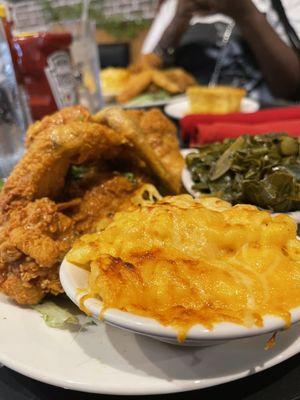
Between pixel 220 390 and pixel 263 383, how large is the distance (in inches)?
3.9

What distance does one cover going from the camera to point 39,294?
3.87 feet

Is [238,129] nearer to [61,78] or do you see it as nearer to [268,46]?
[61,78]

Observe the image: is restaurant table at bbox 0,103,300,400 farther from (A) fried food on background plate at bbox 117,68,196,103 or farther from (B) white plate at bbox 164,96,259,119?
(A) fried food on background plate at bbox 117,68,196,103

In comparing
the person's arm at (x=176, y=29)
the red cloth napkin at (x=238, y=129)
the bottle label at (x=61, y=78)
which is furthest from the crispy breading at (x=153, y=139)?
the person's arm at (x=176, y=29)

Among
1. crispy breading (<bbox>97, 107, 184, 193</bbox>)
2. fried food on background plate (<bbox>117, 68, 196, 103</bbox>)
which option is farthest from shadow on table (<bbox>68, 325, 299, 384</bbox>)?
fried food on background plate (<bbox>117, 68, 196, 103</bbox>)

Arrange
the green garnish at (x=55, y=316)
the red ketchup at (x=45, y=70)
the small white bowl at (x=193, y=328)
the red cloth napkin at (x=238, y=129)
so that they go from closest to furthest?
the small white bowl at (x=193, y=328) → the green garnish at (x=55, y=316) → the red cloth napkin at (x=238, y=129) → the red ketchup at (x=45, y=70)

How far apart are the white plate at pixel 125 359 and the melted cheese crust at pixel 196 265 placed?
0.16 metres

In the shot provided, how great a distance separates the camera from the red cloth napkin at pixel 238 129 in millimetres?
2082

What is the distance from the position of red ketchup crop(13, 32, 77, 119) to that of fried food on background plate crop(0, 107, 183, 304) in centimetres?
109

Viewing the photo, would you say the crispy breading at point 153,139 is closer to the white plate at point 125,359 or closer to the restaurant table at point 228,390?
the white plate at point 125,359

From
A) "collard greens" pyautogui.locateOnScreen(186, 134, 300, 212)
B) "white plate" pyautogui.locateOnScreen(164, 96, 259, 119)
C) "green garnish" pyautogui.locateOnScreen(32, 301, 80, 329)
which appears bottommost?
"white plate" pyautogui.locateOnScreen(164, 96, 259, 119)

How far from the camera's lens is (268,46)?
3816 millimetres

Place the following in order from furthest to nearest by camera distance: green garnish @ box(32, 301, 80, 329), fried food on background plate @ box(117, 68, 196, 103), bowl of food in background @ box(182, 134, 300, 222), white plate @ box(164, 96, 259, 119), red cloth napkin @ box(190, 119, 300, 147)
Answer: fried food on background plate @ box(117, 68, 196, 103)
white plate @ box(164, 96, 259, 119)
red cloth napkin @ box(190, 119, 300, 147)
bowl of food in background @ box(182, 134, 300, 222)
green garnish @ box(32, 301, 80, 329)

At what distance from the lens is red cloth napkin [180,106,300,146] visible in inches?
83.2
